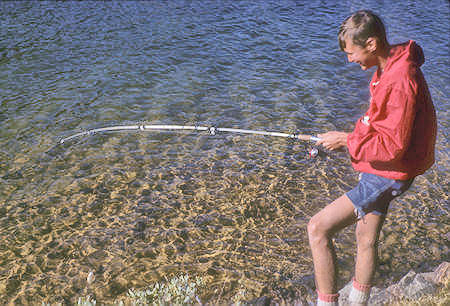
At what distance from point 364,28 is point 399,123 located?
0.76 meters

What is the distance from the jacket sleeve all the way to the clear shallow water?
84.7 inches

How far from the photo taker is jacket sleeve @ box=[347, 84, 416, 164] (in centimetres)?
277

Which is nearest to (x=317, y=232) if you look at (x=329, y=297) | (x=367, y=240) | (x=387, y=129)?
(x=367, y=240)

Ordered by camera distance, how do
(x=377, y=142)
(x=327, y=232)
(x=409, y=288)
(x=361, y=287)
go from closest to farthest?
(x=377, y=142), (x=327, y=232), (x=361, y=287), (x=409, y=288)

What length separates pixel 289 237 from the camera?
17.8 feet

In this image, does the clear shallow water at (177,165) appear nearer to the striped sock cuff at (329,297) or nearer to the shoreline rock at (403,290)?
the shoreline rock at (403,290)

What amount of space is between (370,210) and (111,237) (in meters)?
3.46

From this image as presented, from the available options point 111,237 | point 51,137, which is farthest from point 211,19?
point 111,237

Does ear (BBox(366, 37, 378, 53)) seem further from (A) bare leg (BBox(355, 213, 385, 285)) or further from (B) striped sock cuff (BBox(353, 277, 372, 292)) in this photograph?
(B) striped sock cuff (BBox(353, 277, 372, 292))

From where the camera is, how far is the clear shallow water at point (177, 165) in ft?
16.3

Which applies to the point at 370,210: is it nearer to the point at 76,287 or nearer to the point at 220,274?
the point at 220,274

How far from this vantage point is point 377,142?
291cm

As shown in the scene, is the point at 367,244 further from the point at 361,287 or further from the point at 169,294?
the point at 169,294

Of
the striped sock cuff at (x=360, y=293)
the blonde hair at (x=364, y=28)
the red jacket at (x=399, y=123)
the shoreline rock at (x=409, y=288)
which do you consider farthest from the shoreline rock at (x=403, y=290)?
the blonde hair at (x=364, y=28)
